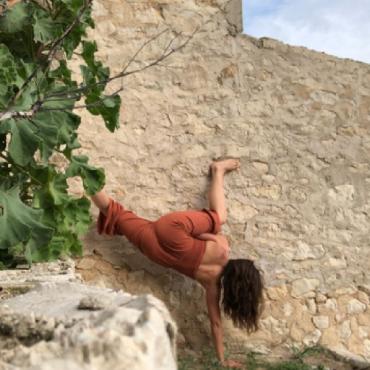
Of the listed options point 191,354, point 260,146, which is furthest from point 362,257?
point 191,354

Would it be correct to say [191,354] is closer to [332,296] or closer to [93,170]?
[332,296]

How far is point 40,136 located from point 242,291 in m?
1.74

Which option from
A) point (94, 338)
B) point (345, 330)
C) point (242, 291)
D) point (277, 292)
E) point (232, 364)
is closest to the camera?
point (94, 338)

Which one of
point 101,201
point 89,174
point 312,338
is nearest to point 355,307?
point 312,338

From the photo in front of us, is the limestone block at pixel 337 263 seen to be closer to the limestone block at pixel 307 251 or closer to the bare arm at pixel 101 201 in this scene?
the limestone block at pixel 307 251

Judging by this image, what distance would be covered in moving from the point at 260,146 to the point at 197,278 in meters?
0.98

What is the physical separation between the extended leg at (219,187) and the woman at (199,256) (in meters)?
0.15

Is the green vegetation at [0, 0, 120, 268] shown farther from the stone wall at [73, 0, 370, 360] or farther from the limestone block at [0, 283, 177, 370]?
the limestone block at [0, 283, 177, 370]

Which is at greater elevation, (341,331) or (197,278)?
(197,278)

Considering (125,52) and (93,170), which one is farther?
(125,52)

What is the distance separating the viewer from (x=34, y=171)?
10.0ft

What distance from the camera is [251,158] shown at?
4.38 metres

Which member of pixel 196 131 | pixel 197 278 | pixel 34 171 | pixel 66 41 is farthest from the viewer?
pixel 196 131

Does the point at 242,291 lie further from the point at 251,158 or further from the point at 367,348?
the point at 367,348
